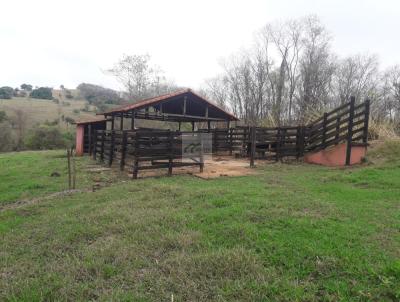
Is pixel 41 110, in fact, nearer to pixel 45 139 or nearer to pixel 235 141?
pixel 45 139

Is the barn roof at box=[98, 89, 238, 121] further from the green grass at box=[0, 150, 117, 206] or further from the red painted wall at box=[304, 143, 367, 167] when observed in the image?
the red painted wall at box=[304, 143, 367, 167]

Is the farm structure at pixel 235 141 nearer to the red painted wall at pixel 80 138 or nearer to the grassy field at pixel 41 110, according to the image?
the red painted wall at pixel 80 138

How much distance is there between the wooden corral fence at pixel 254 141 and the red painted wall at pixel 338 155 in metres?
0.18

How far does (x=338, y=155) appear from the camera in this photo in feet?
32.4

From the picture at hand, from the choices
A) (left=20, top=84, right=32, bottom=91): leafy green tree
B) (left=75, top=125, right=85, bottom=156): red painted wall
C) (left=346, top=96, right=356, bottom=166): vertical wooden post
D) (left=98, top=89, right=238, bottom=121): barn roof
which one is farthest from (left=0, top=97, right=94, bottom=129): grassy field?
(left=346, top=96, right=356, bottom=166): vertical wooden post

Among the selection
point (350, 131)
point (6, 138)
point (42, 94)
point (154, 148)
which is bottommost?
point (154, 148)

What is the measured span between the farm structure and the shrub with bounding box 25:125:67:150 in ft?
40.8

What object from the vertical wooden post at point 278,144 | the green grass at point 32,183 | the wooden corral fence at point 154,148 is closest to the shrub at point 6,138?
the green grass at point 32,183

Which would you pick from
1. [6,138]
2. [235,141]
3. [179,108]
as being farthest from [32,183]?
[6,138]

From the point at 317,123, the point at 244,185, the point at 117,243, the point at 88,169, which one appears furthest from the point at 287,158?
the point at 117,243

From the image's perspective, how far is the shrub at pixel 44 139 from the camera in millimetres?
25641

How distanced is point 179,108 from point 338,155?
9.41 meters

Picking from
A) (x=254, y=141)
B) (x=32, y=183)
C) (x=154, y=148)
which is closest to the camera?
(x=32, y=183)

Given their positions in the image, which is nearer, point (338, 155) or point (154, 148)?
point (154, 148)
